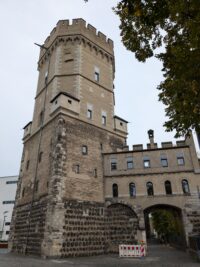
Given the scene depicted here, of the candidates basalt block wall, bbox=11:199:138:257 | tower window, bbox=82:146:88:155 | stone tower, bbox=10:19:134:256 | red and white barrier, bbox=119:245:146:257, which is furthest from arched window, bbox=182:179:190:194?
tower window, bbox=82:146:88:155

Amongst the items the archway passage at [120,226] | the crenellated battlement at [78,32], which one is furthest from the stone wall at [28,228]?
the crenellated battlement at [78,32]

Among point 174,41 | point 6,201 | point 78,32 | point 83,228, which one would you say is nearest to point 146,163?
point 83,228

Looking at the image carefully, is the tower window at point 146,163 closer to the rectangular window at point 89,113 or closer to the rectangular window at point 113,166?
the rectangular window at point 113,166

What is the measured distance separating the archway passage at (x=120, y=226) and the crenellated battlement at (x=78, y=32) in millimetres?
18687

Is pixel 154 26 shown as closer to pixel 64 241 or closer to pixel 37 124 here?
pixel 64 241

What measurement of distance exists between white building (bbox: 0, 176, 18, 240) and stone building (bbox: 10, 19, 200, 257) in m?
34.8

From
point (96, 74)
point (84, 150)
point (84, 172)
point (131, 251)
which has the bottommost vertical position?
point (131, 251)

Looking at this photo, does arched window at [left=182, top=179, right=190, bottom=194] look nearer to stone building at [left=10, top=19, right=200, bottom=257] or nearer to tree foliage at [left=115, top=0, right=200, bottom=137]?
stone building at [left=10, top=19, right=200, bottom=257]

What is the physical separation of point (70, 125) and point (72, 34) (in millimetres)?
11640

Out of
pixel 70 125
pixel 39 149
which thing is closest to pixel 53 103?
pixel 70 125

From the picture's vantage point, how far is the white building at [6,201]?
4982 centimetres

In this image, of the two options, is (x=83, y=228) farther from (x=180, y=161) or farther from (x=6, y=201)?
(x=6, y=201)

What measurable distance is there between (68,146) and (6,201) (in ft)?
142

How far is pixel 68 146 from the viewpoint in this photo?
18219 millimetres
